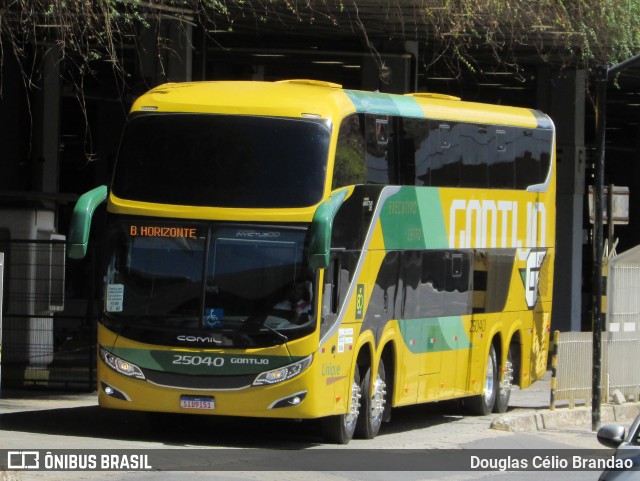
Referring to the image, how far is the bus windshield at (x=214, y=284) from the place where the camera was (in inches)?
594

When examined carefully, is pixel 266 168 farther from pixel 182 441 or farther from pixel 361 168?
pixel 182 441

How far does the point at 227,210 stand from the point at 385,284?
2.96 metres

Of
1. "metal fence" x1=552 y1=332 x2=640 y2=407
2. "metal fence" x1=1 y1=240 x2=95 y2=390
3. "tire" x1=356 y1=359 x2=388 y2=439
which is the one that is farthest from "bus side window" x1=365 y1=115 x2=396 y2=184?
"metal fence" x1=1 y1=240 x2=95 y2=390

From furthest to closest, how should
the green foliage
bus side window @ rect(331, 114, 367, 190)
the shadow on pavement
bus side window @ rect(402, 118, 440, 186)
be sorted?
the green foliage → bus side window @ rect(402, 118, 440, 186) → the shadow on pavement → bus side window @ rect(331, 114, 367, 190)

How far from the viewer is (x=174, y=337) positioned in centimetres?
1520

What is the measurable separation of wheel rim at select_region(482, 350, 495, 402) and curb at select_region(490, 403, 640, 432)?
4.02ft

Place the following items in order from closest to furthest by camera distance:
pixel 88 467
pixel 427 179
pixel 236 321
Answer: pixel 88 467, pixel 236 321, pixel 427 179

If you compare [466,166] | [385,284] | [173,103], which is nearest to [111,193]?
[173,103]

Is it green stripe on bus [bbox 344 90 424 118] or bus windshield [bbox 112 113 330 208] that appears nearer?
bus windshield [bbox 112 113 330 208]

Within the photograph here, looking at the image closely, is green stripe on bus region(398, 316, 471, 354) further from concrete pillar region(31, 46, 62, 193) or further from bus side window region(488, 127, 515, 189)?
concrete pillar region(31, 46, 62, 193)

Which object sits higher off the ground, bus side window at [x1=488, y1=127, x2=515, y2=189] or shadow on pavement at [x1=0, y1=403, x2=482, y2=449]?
bus side window at [x1=488, y1=127, x2=515, y2=189]

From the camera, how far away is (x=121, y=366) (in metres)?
15.4

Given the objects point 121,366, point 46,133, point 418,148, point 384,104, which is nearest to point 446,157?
point 418,148

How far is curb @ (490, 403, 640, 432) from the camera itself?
18.6 m
